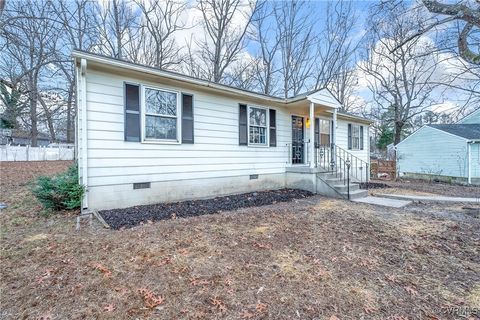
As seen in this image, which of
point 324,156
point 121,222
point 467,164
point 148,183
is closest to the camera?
point 121,222

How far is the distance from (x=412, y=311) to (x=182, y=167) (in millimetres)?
5553

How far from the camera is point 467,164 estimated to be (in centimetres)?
1361

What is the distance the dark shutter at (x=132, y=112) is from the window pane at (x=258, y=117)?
3884 mm

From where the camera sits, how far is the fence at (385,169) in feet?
47.5

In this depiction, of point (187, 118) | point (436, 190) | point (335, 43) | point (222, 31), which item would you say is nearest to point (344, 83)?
point (335, 43)

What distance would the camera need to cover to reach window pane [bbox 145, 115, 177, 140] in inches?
234

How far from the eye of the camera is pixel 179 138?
6.46 metres

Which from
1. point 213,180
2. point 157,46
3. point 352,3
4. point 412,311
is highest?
point 352,3

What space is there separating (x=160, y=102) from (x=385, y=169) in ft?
46.2

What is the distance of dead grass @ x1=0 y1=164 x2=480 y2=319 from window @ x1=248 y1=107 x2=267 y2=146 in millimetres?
4211

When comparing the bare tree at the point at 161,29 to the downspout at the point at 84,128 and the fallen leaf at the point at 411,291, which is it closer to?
the downspout at the point at 84,128

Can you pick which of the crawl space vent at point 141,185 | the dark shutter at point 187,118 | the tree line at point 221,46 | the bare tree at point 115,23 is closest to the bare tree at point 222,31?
the tree line at point 221,46

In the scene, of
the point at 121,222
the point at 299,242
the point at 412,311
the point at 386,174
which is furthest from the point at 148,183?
the point at 386,174

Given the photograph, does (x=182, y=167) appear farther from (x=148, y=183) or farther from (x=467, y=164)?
(x=467, y=164)
